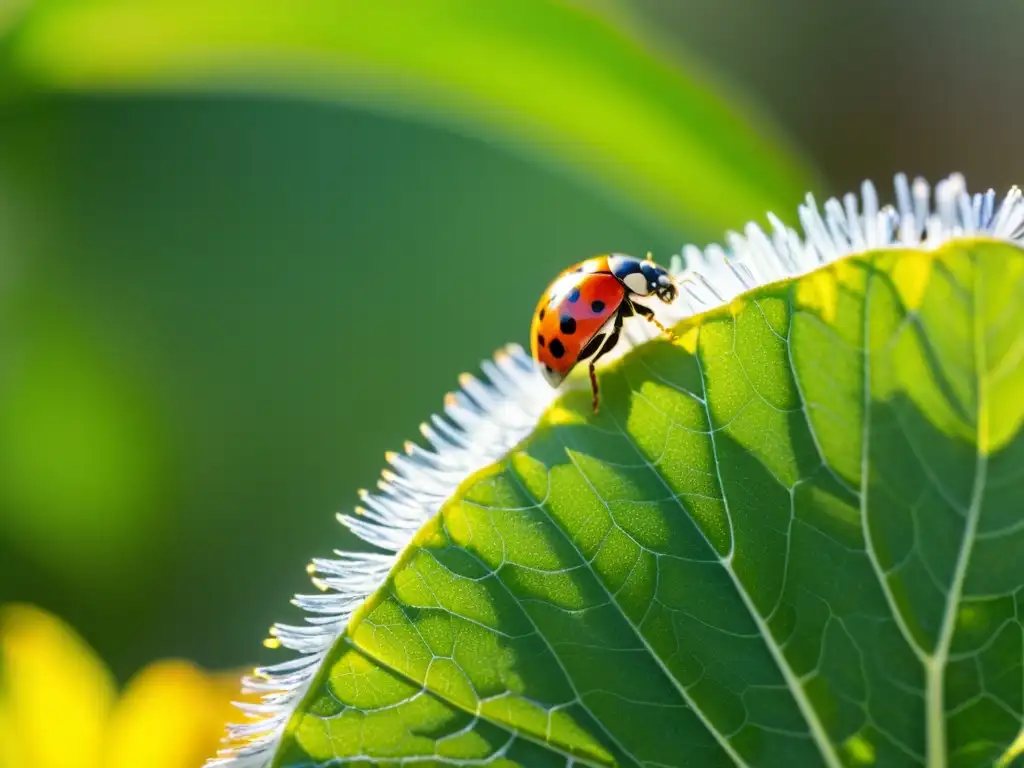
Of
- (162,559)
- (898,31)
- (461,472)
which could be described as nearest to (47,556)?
(162,559)

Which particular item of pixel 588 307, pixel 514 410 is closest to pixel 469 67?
pixel 588 307

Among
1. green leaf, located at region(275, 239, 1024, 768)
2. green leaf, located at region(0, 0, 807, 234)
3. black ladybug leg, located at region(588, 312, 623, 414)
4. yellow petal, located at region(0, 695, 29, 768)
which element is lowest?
yellow petal, located at region(0, 695, 29, 768)

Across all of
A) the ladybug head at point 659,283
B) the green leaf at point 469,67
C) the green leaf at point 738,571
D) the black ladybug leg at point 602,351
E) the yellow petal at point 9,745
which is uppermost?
the green leaf at point 469,67

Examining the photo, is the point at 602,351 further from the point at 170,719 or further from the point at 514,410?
the point at 170,719

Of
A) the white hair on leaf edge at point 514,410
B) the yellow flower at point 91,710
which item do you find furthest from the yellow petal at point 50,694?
the white hair on leaf edge at point 514,410

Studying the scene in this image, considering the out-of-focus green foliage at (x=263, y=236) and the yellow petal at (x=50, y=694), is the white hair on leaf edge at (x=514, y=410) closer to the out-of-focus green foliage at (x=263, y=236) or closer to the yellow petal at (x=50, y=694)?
the yellow petal at (x=50, y=694)

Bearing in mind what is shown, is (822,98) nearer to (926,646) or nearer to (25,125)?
(25,125)

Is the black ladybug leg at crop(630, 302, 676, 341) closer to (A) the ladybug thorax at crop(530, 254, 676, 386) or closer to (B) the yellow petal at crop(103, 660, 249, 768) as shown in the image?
(A) the ladybug thorax at crop(530, 254, 676, 386)

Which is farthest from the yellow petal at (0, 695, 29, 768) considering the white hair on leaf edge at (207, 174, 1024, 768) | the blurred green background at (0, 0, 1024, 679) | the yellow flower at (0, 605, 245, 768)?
the blurred green background at (0, 0, 1024, 679)
